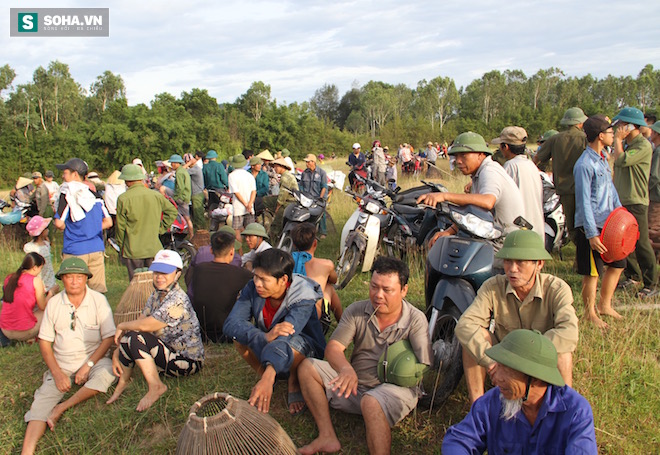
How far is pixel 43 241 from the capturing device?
697cm

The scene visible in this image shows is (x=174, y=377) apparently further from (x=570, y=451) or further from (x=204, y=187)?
(x=204, y=187)

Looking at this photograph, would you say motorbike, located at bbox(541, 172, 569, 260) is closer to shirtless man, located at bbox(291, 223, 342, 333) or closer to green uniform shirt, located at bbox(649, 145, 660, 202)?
green uniform shirt, located at bbox(649, 145, 660, 202)

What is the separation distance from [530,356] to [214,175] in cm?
956

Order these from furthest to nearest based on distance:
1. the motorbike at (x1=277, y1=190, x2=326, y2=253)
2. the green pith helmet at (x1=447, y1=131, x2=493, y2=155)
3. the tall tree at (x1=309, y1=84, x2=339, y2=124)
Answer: the tall tree at (x1=309, y1=84, x2=339, y2=124) → the motorbike at (x1=277, y1=190, x2=326, y2=253) → the green pith helmet at (x1=447, y1=131, x2=493, y2=155)

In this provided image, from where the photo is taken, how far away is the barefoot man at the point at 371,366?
299 centimetres

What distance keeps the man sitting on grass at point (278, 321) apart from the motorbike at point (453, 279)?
83 cm

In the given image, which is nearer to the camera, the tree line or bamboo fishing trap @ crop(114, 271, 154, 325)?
bamboo fishing trap @ crop(114, 271, 154, 325)

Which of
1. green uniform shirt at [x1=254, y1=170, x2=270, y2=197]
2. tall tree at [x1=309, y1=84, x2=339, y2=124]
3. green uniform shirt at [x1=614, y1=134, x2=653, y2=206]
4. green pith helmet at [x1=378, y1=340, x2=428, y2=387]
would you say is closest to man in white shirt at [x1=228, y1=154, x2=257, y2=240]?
green uniform shirt at [x1=254, y1=170, x2=270, y2=197]

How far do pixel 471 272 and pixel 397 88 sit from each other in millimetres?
79924

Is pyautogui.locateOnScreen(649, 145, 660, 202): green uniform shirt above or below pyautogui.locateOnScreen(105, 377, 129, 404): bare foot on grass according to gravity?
above

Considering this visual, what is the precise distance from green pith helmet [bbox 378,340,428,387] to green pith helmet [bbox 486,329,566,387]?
3.32ft

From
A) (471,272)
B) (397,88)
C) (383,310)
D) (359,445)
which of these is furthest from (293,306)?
(397,88)

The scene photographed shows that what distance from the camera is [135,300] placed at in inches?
196

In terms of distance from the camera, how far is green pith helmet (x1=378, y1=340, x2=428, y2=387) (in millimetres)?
3062
